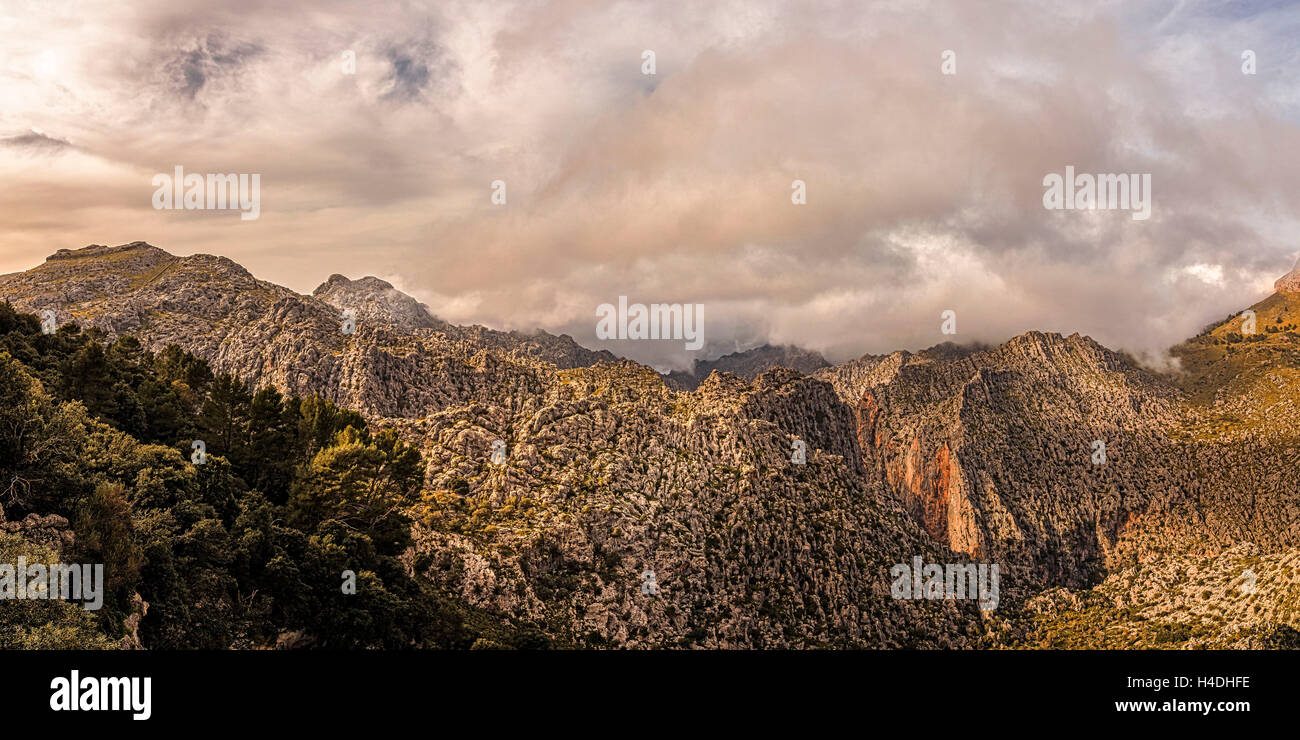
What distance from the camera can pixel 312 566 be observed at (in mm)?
85812

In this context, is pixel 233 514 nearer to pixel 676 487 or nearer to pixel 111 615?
pixel 111 615

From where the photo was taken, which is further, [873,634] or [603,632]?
[873,634]

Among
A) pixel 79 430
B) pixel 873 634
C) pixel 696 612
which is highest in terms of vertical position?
pixel 79 430

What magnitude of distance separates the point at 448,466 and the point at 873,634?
336 ft

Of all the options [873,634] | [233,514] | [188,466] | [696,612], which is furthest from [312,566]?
[873,634]

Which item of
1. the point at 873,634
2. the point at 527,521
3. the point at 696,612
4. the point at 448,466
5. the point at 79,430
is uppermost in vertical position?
the point at 79,430

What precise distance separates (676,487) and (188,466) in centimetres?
11245
